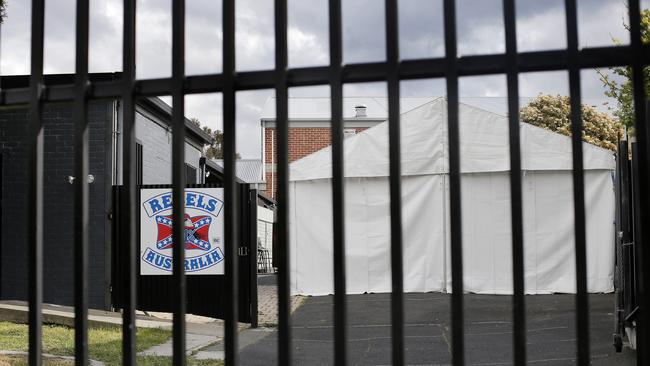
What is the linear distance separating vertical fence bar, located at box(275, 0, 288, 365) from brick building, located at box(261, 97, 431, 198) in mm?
30430

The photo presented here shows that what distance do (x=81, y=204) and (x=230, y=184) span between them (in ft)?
1.99

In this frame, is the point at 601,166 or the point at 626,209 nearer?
the point at 626,209

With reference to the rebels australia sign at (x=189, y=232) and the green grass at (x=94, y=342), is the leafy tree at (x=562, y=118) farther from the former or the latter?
the green grass at (x=94, y=342)

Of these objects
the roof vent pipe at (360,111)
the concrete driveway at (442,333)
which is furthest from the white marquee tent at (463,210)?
the roof vent pipe at (360,111)

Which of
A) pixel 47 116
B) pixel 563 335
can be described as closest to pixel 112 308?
pixel 47 116

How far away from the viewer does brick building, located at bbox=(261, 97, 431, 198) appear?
112ft

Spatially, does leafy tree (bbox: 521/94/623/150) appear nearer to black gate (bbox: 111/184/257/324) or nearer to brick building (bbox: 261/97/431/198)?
brick building (bbox: 261/97/431/198)

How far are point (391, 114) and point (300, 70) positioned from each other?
1.12ft

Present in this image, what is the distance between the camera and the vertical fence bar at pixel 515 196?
2129 millimetres

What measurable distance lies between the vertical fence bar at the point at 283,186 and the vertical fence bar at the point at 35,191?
3.26 ft

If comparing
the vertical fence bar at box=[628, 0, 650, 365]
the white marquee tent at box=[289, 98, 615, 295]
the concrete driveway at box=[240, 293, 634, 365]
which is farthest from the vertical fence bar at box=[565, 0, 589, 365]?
the white marquee tent at box=[289, 98, 615, 295]

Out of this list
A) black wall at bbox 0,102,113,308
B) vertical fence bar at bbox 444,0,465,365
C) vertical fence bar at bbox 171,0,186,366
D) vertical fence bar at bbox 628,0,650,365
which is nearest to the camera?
vertical fence bar at bbox 628,0,650,365

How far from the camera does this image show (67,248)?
41.1ft

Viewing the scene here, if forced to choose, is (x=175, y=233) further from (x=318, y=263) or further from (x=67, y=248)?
(x=318, y=263)
